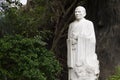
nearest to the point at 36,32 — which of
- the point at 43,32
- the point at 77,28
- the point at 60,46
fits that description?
the point at 43,32

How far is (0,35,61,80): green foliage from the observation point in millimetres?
10938

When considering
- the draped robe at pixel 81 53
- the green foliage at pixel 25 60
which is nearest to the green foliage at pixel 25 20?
the green foliage at pixel 25 60

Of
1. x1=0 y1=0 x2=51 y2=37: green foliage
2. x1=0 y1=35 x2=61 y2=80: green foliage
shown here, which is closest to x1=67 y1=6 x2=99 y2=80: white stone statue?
x1=0 y1=35 x2=61 y2=80: green foliage

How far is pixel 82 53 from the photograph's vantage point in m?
10.5

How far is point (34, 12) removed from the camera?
13.7 meters

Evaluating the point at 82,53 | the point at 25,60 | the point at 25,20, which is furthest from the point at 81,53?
the point at 25,20

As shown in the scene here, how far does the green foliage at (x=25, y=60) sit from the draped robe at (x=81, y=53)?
0.76 m

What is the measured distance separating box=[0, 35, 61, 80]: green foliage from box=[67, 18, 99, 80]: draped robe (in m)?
0.76

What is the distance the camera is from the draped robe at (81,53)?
10.5 m

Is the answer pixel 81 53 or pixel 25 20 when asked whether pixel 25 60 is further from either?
pixel 25 20

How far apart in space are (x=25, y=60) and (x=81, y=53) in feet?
4.14

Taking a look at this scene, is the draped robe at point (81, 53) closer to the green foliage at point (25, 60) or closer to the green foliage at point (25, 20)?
the green foliage at point (25, 60)

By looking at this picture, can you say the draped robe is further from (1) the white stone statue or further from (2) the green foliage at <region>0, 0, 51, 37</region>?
(2) the green foliage at <region>0, 0, 51, 37</region>

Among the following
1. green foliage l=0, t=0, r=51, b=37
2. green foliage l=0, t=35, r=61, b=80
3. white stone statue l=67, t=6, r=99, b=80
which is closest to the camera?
white stone statue l=67, t=6, r=99, b=80
